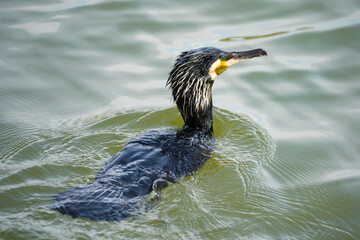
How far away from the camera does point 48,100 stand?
734cm

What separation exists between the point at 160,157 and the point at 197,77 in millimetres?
1328

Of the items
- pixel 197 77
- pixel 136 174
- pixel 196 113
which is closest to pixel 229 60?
pixel 197 77

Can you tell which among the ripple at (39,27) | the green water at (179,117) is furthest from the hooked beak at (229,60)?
the ripple at (39,27)

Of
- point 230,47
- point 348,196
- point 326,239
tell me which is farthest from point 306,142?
point 230,47

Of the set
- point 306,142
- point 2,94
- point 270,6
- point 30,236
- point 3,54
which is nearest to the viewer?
point 30,236

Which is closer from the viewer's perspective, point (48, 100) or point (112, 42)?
point (48, 100)

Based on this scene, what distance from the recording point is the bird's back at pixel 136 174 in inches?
170

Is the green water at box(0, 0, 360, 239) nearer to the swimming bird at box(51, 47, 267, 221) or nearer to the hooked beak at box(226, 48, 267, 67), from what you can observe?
the swimming bird at box(51, 47, 267, 221)

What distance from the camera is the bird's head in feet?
19.0

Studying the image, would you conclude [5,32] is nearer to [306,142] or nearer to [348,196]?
[306,142]

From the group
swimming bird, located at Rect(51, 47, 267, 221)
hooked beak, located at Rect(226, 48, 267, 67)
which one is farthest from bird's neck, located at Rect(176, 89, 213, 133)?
hooked beak, located at Rect(226, 48, 267, 67)

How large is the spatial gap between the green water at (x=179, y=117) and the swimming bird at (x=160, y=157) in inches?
5.8

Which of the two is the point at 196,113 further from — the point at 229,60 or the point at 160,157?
the point at 160,157

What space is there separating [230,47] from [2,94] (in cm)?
445
